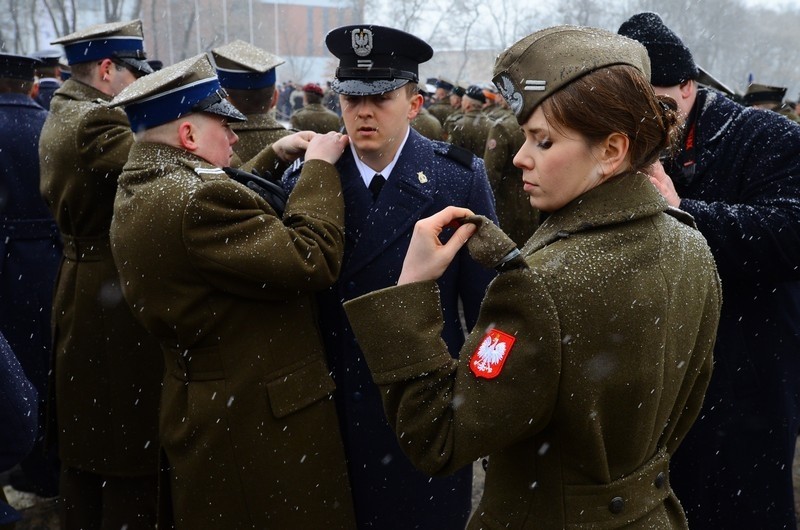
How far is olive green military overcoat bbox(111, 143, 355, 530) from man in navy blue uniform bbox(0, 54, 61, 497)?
2216 millimetres

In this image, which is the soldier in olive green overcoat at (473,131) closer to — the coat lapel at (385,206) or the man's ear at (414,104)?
the man's ear at (414,104)

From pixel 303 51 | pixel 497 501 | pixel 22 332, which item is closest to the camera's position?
pixel 497 501

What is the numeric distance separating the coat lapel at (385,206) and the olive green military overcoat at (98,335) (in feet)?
4.03

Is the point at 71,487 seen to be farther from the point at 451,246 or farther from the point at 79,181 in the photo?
the point at 451,246

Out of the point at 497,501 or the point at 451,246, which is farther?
the point at 497,501

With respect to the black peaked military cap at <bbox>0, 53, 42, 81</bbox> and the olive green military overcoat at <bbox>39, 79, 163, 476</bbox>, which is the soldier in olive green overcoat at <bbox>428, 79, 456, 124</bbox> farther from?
the olive green military overcoat at <bbox>39, 79, 163, 476</bbox>

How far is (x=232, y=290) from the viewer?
251cm

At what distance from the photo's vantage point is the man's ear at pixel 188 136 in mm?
2641

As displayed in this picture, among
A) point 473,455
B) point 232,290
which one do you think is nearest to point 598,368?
point 473,455

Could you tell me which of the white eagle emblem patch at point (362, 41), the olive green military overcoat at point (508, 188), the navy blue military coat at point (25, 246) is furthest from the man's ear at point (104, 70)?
the olive green military overcoat at point (508, 188)

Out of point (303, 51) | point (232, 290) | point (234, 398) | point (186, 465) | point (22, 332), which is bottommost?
point (303, 51)

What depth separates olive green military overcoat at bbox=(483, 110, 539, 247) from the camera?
7562mm

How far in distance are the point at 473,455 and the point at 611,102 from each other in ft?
2.32

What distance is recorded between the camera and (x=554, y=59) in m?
1.54
